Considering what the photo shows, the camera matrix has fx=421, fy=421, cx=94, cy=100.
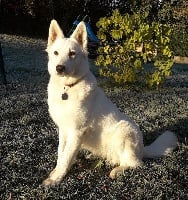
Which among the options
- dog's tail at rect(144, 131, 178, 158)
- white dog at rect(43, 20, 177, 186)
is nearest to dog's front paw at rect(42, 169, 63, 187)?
white dog at rect(43, 20, 177, 186)

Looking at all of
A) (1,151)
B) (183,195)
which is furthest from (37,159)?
(183,195)

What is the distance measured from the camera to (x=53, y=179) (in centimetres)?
426

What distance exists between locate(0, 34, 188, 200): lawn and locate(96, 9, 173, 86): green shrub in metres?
0.48

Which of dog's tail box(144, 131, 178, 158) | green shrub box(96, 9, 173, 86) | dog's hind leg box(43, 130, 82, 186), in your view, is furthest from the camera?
green shrub box(96, 9, 173, 86)

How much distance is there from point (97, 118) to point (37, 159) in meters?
0.96

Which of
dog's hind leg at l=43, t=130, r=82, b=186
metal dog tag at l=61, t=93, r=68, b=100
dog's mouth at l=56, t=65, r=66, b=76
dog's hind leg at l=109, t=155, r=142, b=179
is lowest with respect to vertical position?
dog's hind leg at l=109, t=155, r=142, b=179

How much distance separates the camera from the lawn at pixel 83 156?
4089mm

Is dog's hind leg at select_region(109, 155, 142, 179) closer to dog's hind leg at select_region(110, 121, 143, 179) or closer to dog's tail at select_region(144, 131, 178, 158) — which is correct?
dog's hind leg at select_region(110, 121, 143, 179)

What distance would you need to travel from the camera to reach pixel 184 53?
21.3 m

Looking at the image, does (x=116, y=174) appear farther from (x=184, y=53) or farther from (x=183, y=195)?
(x=184, y=53)

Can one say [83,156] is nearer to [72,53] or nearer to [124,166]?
[124,166]

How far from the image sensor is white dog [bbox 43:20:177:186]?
4262mm

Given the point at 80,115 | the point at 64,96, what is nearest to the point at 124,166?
the point at 80,115

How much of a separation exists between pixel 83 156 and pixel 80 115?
0.95 m
